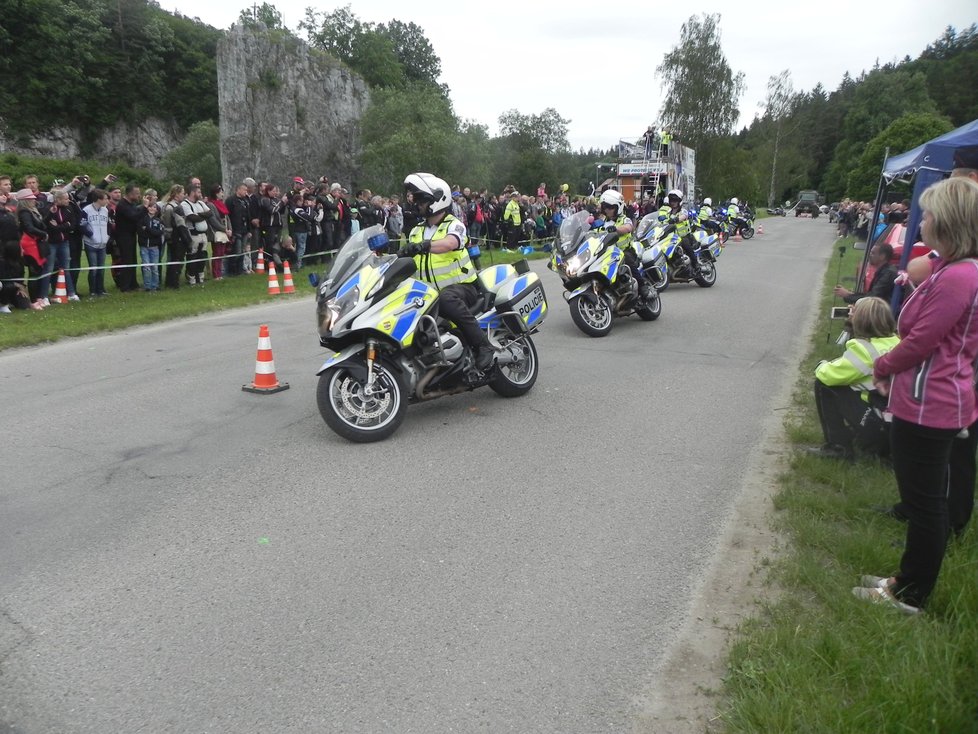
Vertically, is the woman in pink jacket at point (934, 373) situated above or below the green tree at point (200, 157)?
below

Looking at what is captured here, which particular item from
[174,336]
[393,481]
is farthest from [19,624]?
[174,336]

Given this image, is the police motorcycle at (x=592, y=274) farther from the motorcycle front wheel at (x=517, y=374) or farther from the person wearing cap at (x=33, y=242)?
the person wearing cap at (x=33, y=242)

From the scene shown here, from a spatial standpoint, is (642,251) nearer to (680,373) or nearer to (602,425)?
(680,373)

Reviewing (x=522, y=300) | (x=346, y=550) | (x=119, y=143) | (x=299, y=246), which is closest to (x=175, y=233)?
(x=299, y=246)

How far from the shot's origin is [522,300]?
24.1ft

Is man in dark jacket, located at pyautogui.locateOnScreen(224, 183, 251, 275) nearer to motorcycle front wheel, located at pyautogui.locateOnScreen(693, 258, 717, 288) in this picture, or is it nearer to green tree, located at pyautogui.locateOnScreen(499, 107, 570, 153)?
motorcycle front wheel, located at pyautogui.locateOnScreen(693, 258, 717, 288)

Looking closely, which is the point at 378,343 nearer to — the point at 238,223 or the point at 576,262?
the point at 576,262

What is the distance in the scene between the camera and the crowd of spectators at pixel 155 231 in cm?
1170

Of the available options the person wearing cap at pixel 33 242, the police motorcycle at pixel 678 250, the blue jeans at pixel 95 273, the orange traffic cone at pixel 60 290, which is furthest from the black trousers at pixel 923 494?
the blue jeans at pixel 95 273

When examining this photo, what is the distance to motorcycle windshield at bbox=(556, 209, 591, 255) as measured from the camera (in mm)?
10711

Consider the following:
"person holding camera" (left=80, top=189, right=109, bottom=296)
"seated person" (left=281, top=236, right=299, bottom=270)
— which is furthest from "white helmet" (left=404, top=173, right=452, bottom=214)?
"seated person" (left=281, top=236, right=299, bottom=270)

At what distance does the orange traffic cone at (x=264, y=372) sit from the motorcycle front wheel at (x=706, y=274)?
10.5 metres

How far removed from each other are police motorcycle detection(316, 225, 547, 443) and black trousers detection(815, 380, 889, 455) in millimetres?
2765

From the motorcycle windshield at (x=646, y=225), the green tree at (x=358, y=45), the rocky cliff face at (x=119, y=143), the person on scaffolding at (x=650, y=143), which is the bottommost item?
the motorcycle windshield at (x=646, y=225)
